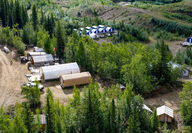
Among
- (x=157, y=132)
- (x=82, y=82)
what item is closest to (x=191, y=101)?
(x=157, y=132)

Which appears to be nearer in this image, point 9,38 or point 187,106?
point 187,106

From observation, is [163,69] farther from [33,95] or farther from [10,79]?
[10,79]

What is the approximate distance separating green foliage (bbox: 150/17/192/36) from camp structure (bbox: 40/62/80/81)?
153 feet

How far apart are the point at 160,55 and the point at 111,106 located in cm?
1671

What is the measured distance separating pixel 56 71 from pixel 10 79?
25.0 feet

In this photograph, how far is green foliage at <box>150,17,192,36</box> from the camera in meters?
76.9

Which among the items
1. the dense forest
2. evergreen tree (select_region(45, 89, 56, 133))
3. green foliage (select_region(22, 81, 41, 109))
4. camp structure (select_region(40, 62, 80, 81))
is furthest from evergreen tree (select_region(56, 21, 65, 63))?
evergreen tree (select_region(45, 89, 56, 133))

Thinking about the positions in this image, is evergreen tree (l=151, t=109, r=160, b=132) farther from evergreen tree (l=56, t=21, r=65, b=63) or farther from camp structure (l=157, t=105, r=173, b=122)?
evergreen tree (l=56, t=21, r=65, b=63)

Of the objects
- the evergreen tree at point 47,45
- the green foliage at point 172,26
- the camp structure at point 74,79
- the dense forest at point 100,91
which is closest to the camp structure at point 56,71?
the camp structure at point 74,79

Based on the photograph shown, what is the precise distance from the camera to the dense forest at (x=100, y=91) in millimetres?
26125

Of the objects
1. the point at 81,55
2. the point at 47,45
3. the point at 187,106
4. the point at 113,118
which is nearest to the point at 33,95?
the point at 113,118

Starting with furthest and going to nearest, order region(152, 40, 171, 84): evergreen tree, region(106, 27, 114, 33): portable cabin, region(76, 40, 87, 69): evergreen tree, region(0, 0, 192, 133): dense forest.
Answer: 1. region(106, 27, 114, 33): portable cabin
2. region(76, 40, 87, 69): evergreen tree
3. region(152, 40, 171, 84): evergreen tree
4. region(0, 0, 192, 133): dense forest

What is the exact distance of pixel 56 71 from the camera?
41.1m

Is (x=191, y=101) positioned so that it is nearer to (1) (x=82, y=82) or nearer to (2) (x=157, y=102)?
(2) (x=157, y=102)
